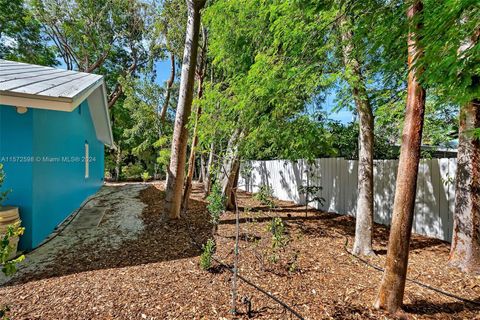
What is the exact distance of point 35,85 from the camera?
14.7ft

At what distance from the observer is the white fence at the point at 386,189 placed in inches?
190

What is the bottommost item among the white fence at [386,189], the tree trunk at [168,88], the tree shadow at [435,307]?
the tree shadow at [435,307]

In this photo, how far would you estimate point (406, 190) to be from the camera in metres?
2.51

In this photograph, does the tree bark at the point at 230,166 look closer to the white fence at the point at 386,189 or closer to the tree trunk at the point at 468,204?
the white fence at the point at 386,189

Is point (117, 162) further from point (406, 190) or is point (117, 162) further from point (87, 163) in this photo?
point (406, 190)

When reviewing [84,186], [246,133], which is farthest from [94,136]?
[246,133]

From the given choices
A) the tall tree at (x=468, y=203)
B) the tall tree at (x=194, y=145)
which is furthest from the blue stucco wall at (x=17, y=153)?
the tall tree at (x=468, y=203)

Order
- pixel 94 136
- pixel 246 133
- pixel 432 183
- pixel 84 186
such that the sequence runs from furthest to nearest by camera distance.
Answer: pixel 94 136
pixel 84 186
pixel 246 133
pixel 432 183

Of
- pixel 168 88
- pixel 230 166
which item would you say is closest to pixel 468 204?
pixel 230 166

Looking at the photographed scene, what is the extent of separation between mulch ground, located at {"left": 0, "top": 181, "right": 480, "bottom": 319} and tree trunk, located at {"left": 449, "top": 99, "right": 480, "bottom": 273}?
0.26 metres

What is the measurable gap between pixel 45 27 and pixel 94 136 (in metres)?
10.6

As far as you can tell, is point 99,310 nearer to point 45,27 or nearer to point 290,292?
point 290,292

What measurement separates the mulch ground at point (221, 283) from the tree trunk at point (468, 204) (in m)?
0.26

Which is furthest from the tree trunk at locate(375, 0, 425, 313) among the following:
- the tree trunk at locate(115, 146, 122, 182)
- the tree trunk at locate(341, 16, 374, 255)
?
the tree trunk at locate(115, 146, 122, 182)
